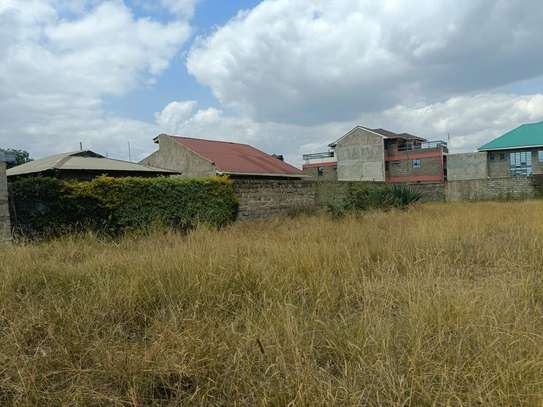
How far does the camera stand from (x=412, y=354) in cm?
191

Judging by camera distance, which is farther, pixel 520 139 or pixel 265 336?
pixel 520 139

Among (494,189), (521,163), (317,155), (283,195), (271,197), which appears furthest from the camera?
(317,155)

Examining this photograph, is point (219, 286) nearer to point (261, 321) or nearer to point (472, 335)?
point (261, 321)

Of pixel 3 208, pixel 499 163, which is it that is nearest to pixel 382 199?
pixel 3 208

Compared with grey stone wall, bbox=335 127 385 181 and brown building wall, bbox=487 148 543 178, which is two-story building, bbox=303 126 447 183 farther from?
brown building wall, bbox=487 148 543 178

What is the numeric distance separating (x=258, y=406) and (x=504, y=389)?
1.18m

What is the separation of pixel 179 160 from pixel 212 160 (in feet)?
10.8

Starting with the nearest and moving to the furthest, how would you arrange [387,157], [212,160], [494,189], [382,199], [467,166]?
1. [382,199]
2. [212,160]
3. [494,189]
4. [467,166]
5. [387,157]

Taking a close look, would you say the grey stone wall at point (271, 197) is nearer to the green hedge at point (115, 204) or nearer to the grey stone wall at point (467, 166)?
the green hedge at point (115, 204)

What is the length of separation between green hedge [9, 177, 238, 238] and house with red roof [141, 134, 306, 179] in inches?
365

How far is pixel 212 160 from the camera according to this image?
69.1 ft

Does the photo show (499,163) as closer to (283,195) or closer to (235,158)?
(235,158)

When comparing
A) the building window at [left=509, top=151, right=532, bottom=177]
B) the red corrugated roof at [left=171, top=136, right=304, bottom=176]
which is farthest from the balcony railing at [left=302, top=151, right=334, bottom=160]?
the red corrugated roof at [left=171, top=136, right=304, bottom=176]

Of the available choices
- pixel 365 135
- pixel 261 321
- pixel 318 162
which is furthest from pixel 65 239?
pixel 318 162
